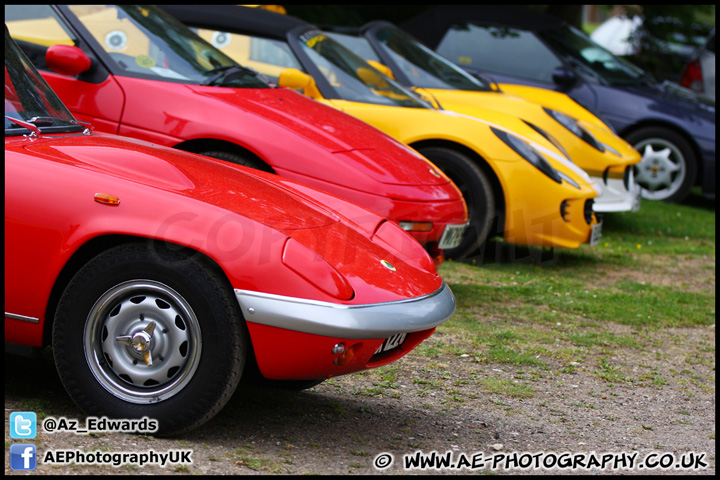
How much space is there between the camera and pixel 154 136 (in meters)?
5.22

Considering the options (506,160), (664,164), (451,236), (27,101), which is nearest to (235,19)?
(506,160)

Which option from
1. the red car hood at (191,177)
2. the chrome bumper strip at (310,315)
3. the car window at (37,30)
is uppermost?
the car window at (37,30)

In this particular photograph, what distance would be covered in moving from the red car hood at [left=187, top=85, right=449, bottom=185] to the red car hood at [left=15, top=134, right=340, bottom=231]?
4.75ft

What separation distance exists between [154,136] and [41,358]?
1631 mm

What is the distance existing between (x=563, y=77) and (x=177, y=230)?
725 cm

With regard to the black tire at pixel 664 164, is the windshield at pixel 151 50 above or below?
above

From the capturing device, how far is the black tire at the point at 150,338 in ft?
10.2

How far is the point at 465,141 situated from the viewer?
→ 21.8 ft

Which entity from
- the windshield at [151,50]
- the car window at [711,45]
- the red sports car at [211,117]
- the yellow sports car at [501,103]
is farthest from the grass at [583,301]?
the car window at [711,45]

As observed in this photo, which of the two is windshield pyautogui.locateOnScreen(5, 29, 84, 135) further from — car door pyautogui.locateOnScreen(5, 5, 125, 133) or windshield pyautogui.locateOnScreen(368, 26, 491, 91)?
windshield pyautogui.locateOnScreen(368, 26, 491, 91)

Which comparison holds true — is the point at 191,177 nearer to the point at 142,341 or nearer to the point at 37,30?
the point at 142,341

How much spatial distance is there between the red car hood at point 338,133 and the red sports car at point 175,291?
6.03 ft

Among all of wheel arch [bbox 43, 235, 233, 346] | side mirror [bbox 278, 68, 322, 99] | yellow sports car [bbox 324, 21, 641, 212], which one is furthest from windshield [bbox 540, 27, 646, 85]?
wheel arch [bbox 43, 235, 233, 346]

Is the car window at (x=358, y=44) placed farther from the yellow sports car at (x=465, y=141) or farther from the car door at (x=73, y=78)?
the car door at (x=73, y=78)
